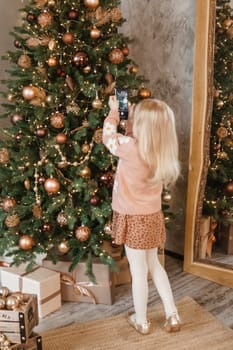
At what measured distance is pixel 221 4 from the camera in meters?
2.50

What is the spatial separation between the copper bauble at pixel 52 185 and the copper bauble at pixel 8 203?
0.85 ft

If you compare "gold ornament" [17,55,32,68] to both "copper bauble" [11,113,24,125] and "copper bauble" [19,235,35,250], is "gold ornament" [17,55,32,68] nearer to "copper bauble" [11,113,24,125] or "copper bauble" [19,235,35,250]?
"copper bauble" [11,113,24,125]

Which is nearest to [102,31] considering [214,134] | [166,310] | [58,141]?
[58,141]

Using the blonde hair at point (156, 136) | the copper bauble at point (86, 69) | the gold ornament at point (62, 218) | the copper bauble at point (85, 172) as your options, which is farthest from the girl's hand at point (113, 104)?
the gold ornament at point (62, 218)

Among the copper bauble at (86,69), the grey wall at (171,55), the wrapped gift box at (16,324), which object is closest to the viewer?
the wrapped gift box at (16,324)

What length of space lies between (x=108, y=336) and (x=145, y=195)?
0.81m

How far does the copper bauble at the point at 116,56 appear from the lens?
2291 millimetres

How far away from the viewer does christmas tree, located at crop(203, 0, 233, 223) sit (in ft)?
8.28

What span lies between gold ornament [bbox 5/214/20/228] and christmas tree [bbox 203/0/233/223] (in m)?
1.30

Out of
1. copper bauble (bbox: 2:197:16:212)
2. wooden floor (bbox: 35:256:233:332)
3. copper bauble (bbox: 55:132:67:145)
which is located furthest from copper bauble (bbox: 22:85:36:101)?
wooden floor (bbox: 35:256:233:332)

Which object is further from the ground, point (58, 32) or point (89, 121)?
point (58, 32)

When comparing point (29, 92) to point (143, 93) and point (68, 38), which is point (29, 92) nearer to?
point (68, 38)

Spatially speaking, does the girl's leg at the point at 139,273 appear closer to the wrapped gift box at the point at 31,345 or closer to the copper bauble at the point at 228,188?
the wrapped gift box at the point at 31,345

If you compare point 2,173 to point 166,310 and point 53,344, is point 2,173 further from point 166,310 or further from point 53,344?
point 166,310
